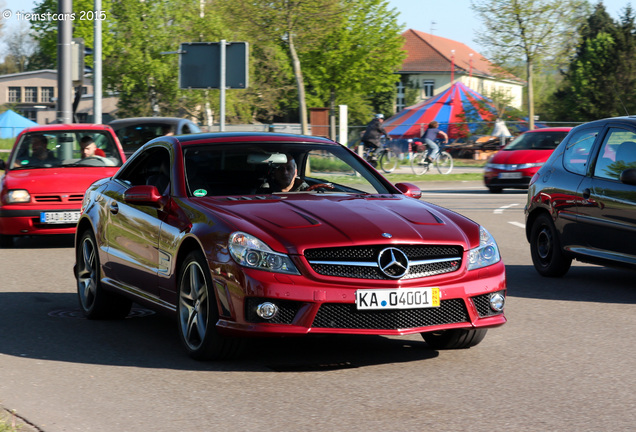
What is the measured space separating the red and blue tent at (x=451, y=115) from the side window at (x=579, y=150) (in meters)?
33.3

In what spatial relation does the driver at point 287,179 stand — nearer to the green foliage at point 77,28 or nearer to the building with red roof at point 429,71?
the green foliage at point 77,28

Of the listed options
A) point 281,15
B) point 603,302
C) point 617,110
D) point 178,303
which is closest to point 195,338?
point 178,303

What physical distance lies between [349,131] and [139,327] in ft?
126

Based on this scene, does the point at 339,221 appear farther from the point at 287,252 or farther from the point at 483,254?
the point at 483,254

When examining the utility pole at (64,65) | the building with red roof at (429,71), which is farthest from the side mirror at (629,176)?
the building with red roof at (429,71)

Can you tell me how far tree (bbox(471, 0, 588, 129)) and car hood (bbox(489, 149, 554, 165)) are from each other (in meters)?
12.6

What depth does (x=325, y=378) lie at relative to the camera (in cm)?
589

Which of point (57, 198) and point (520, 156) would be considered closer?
point (57, 198)

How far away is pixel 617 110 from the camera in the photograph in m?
66.1

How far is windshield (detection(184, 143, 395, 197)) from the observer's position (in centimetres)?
706

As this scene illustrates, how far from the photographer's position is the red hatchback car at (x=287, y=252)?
19.2ft

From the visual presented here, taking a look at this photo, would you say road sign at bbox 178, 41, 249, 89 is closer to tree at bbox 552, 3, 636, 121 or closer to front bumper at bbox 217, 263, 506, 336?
front bumper at bbox 217, 263, 506, 336

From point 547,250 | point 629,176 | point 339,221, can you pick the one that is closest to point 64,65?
point 547,250

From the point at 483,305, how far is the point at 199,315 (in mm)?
1685
